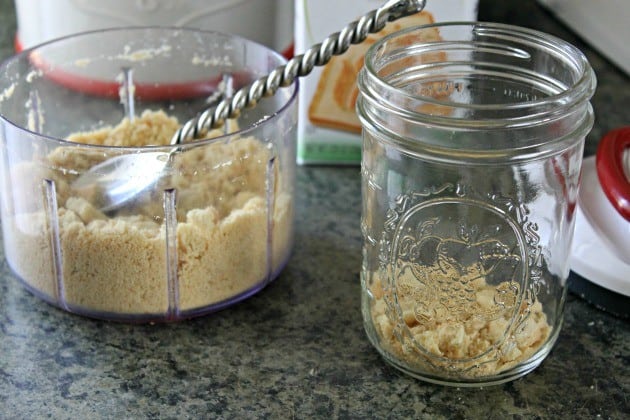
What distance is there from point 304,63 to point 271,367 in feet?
0.68

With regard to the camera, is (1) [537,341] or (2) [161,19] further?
(2) [161,19]

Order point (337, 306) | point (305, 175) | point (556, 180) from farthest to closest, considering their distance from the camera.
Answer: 1. point (305, 175)
2. point (337, 306)
3. point (556, 180)

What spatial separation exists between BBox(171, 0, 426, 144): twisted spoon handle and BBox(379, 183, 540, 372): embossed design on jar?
0.39ft

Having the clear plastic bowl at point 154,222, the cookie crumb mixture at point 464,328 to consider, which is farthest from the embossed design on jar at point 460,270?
the clear plastic bowl at point 154,222

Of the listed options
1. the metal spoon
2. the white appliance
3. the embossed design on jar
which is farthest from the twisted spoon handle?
the white appliance

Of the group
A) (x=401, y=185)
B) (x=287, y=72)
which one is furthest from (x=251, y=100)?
(x=401, y=185)

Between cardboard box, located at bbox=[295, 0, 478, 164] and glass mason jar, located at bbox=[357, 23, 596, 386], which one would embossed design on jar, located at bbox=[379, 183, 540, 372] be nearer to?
glass mason jar, located at bbox=[357, 23, 596, 386]

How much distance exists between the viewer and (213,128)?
0.74 meters

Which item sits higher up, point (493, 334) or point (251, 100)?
point (251, 100)

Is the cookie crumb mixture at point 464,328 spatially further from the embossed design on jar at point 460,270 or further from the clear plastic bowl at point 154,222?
the clear plastic bowl at point 154,222

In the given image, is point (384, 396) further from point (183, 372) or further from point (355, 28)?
point (355, 28)

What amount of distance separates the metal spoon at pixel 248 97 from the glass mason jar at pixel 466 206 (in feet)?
0.09

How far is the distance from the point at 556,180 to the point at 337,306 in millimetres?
197

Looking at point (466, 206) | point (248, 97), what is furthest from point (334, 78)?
point (466, 206)
